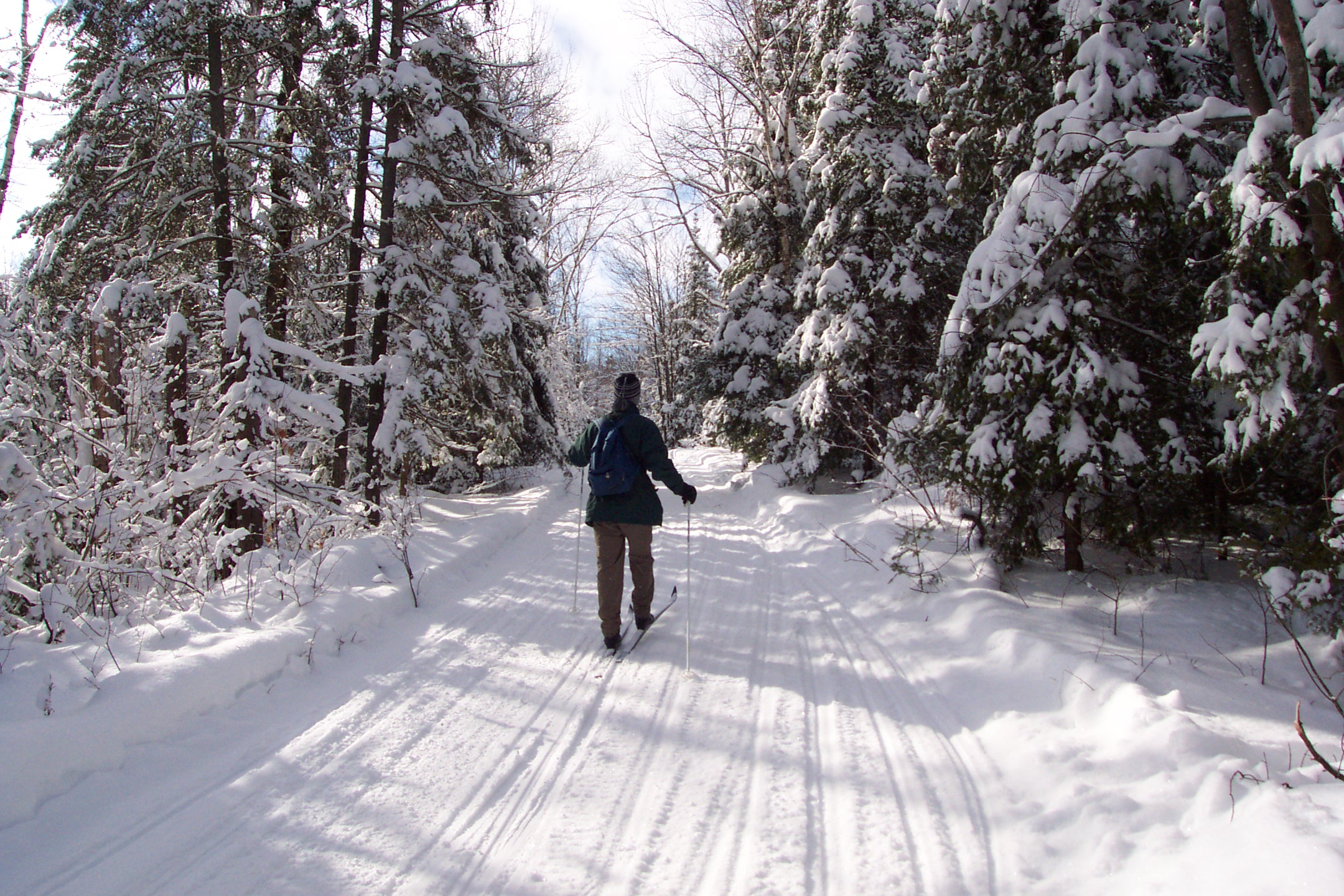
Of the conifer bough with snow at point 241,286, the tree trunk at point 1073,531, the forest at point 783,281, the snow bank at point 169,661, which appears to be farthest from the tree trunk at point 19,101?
the tree trunk at point 1073,531

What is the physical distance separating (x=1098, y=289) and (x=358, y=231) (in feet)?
32.0

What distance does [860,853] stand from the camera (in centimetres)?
268

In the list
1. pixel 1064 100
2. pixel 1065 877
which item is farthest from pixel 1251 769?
pixel 1064 100

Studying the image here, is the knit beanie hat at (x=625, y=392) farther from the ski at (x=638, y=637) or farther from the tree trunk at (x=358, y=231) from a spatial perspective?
the tree trunk at (x=358, y=231)

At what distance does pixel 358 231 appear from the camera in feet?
32.3

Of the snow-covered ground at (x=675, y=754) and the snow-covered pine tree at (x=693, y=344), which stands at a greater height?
the snow-covered pine tree at (x=693, y=344)

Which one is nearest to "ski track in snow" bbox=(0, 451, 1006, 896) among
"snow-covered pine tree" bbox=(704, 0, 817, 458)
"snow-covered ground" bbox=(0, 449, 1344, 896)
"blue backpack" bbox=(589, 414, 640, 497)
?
"snow-covered ground" bbox=(0, 449, 1344, 896)

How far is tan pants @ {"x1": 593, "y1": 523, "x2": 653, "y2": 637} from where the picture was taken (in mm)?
5000

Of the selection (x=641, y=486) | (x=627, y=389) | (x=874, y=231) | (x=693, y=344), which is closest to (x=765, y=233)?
(x=874, y=231)

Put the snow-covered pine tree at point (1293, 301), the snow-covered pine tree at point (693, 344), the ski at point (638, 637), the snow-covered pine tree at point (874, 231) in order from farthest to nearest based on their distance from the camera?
the snow-covered pine tree at point (693, 344) → the snow-covered pine tree at point (874, 231) → the ski at point (638, 637) → the snow-covered pine tree at point (1293, 301)

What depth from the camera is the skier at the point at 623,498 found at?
5.05 m

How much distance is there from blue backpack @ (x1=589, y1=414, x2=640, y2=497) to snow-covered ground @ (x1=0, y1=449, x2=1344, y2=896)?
4.14ft

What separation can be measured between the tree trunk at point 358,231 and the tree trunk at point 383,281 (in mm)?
239

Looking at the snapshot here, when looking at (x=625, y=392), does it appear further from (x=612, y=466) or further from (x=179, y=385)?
(x=179, y=385)
